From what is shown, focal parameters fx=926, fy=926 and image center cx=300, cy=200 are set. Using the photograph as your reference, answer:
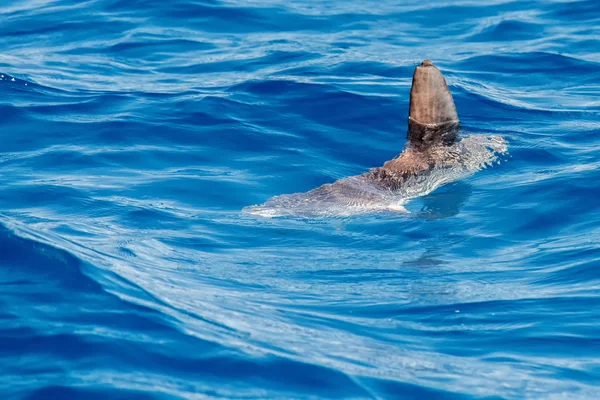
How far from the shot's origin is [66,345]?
5.50m

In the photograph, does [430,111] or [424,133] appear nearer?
[430,111]

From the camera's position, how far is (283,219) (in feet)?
27.6

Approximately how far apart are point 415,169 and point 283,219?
5.66 feet

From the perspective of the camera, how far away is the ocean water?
18.2 feet

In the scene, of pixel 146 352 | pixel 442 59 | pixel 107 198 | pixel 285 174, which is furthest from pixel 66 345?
pixel 442 59

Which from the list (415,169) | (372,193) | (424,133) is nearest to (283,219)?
(372,193)

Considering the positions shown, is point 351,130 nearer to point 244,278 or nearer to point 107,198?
point 107,198

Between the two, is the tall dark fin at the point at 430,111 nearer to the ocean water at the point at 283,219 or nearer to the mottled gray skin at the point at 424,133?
the mottled gray skin at the point at 424,133

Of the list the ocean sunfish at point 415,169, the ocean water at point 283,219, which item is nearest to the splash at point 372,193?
the ocean sunfish at point 415,169

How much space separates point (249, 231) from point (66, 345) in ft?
9.66

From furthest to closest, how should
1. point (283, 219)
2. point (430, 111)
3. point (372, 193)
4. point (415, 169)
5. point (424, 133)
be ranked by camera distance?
point (424, 133) → point (430, 111) → point (415, 169) → point (372, 193) → point (283, 219)

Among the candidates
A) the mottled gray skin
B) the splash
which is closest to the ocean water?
the splash

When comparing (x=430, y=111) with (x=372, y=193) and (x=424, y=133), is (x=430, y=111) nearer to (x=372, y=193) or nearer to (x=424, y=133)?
(x=424, y=133)

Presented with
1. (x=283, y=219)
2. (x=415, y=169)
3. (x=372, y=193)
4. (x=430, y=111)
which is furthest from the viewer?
(x=430, y=111)
